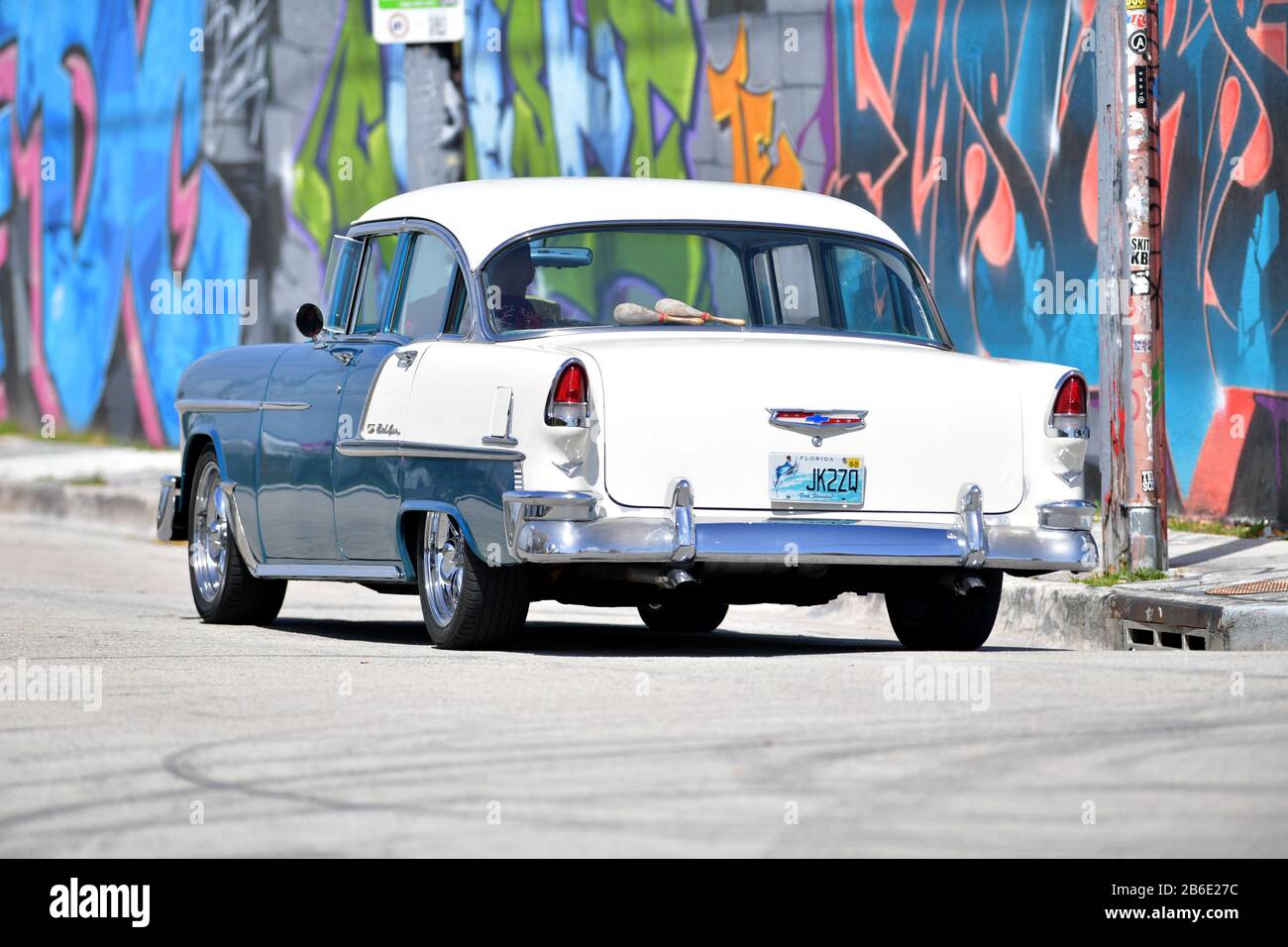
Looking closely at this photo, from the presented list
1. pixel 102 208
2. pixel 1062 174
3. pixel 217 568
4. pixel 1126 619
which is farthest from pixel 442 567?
pixel 102 208

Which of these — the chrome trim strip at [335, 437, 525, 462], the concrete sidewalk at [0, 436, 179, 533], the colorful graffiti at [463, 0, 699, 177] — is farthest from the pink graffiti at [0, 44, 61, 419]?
the chrome trim strip at [335, 437, 525, 462]

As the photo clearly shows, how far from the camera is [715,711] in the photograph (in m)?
6.27

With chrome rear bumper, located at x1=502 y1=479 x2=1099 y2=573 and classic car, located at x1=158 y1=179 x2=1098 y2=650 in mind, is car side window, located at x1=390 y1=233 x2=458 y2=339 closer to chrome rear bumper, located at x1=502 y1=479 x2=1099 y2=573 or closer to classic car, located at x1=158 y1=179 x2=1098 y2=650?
classic car, located at x1=158 y1=179 x2=1098 y2=650

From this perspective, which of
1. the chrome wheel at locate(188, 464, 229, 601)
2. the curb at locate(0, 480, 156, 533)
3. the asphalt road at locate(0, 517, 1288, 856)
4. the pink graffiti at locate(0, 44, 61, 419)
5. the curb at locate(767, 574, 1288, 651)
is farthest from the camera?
the pink graffiti at locate(0, 44, 61, 419)

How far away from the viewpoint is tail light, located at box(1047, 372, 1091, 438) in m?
7.90

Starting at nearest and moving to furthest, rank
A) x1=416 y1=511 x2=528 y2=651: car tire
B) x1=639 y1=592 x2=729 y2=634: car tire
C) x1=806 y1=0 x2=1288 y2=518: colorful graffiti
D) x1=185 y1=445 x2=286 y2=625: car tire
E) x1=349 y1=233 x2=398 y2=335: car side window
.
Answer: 1. x1=416 y1=511 x2=528 y2=651: car tire
2. x1=349 y1=233 x2=398 y2=335: car side window
3. x1=185 y1=445 x2=286 y2=625: car tire
4. x1=639 y1=592 x2=729 y2=634: car tire
5. x1=806 y1=0 x2=1288 y2=518: colorful graffiti

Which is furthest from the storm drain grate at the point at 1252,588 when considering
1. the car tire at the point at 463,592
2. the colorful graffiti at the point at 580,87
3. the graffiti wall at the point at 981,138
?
the colorful graffiti at the point at 580,87

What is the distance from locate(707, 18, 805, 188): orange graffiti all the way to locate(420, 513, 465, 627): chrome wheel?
26.4 feet

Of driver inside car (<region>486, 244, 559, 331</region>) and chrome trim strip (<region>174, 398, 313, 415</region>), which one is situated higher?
driver inside car (<region>486, 244, 559, 331</region>)

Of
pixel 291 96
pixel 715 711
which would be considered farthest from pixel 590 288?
pixel 291 96

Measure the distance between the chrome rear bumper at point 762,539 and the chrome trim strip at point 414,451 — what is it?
0.68 feet

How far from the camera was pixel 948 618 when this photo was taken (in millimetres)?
8586

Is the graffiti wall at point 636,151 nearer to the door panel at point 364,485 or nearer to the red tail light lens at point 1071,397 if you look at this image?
the red tail light lens at point 1071,397

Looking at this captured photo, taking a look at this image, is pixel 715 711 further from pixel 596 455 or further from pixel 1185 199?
pixel 1185 199
